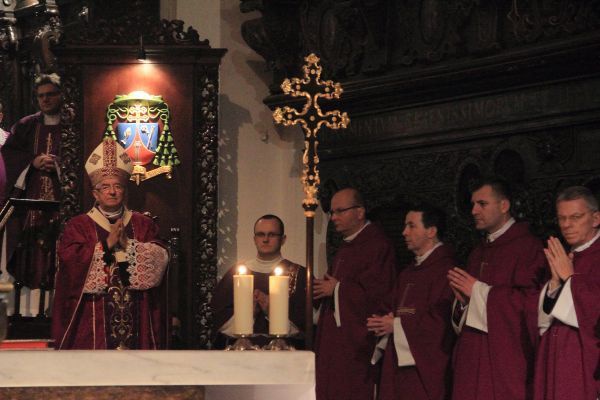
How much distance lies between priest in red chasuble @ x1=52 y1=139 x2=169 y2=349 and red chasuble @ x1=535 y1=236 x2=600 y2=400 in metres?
2.37

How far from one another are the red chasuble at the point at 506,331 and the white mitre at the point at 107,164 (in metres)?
2.37

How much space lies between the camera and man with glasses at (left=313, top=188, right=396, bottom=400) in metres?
8.63

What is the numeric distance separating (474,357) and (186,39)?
3.85 metres

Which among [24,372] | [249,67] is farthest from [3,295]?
[249,67]

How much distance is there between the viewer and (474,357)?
24.5 feet

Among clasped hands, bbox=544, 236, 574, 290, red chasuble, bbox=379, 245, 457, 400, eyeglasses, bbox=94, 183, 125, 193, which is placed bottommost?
red chasuble, bbox=379, 245, 457, 400

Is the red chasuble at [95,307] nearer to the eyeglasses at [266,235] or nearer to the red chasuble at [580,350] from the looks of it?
the eyeglasses at [266,235]

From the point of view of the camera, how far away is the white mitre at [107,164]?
304 inches

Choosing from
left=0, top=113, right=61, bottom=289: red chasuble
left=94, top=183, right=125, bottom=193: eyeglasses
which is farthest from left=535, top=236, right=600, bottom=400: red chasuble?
left=0, top=113, right=61, bottom=289: red chasuble

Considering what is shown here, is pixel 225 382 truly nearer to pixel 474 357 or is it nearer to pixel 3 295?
pixel 3 295

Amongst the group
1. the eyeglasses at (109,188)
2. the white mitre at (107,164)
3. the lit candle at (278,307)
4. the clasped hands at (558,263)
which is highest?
the white mitre at (107,164)

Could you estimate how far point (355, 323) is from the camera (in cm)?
864

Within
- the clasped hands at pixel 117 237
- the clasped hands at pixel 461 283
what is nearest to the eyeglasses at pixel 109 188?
the clasped hands at pixel 117 237

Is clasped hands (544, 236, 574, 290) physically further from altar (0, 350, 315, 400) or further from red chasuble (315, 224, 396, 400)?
altar (0, 350, 315, 400)
